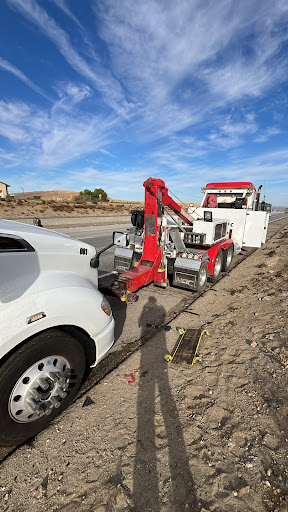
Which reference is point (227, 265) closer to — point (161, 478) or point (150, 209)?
point (150, 209)

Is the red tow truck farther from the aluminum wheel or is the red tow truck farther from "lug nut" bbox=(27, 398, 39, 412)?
"lug nut" bbox=(27, 398, 39, 412)

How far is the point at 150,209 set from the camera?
5879 millimetres

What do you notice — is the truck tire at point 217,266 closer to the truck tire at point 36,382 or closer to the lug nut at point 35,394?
the truck tire at point 36,382

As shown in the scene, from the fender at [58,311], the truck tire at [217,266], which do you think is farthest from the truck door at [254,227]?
the fender at [58,311]

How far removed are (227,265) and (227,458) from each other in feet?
22.8

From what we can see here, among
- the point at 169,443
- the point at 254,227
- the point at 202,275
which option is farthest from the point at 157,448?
the point at 254,227

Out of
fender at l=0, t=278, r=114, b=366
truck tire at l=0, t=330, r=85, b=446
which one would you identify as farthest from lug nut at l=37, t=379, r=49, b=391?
fender at l=0, t=278, r=114, b=366

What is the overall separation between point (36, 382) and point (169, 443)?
1.43 meters

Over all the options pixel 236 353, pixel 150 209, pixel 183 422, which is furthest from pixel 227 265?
pixel 183 422

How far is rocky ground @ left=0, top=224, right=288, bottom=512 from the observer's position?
190 cm

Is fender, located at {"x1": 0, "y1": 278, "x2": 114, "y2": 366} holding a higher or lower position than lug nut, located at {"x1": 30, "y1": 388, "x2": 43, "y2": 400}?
higher

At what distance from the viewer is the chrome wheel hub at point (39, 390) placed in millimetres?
2186

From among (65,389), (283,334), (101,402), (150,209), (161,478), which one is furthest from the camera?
(150,209)

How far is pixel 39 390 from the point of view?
92.3 inches
